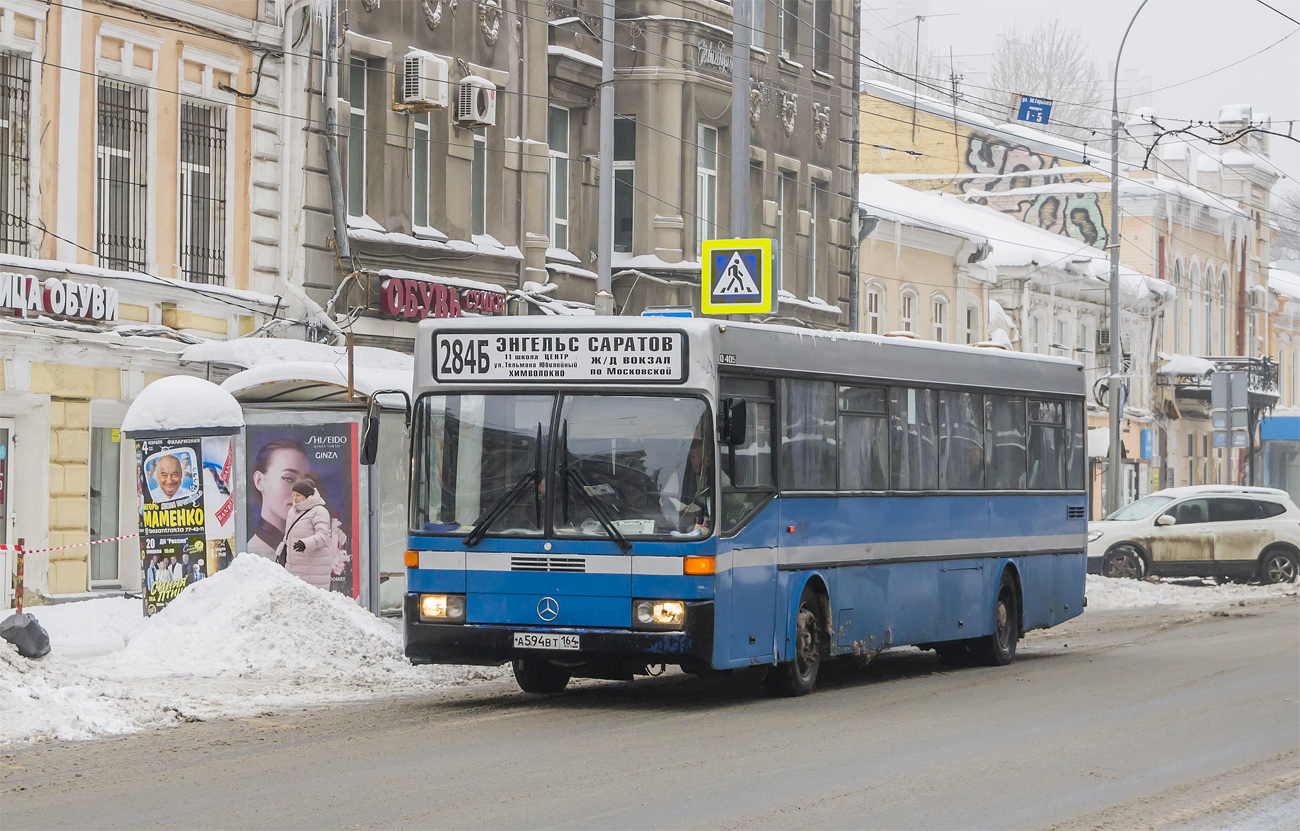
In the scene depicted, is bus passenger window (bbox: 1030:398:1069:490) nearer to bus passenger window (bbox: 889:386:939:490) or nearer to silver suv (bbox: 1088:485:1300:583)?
bus passenger window (bbox: 889:386:939:490)

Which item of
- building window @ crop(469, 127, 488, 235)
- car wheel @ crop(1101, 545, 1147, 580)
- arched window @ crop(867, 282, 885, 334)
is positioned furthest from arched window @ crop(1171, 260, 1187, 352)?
building window @ crop(469, 127, 488, 235)

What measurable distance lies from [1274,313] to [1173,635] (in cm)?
5144

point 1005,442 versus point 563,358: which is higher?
point 563,358

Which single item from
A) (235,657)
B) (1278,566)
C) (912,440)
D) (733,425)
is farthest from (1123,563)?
(733,425)

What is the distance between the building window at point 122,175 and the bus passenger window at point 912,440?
9258 mm

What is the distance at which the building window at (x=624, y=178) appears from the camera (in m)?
31.0

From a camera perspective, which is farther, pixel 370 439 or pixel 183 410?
pixel 183 410

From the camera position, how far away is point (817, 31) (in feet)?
121

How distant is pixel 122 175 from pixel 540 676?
937cm

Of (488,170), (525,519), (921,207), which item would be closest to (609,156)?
(488,170)

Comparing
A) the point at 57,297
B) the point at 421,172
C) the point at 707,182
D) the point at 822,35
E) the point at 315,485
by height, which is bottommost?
the point at 315,485

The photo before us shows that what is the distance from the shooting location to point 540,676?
14812 millimetres

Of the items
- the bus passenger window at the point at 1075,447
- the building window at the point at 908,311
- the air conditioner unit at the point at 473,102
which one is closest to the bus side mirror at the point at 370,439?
the bus passenger window at the point at 1075,447

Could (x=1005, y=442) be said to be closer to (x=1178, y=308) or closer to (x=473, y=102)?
(x=473, y=102)
